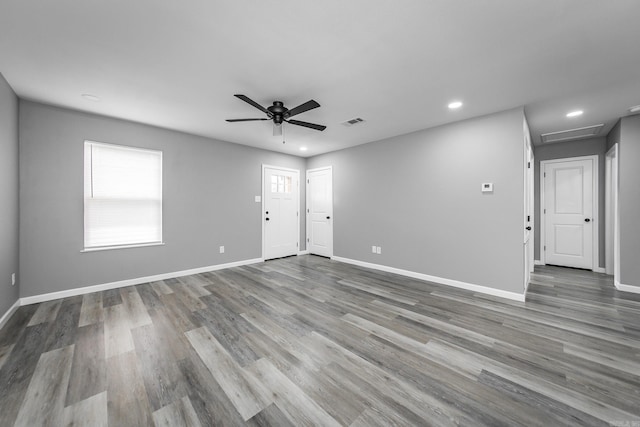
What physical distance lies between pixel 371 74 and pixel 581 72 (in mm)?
2028

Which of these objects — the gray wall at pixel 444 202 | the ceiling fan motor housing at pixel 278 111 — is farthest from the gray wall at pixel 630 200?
the ceiling fan motor housing at pixel 278 111

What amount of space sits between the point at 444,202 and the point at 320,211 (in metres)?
2.89

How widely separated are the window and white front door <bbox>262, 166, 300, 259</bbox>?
2.06 m

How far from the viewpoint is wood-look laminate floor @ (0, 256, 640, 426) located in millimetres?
1430

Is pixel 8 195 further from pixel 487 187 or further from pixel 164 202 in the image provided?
pixel 487 187

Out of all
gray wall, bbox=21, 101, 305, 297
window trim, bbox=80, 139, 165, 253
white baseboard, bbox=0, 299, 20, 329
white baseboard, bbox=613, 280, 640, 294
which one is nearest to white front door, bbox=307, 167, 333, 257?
gray wall, bbox=21, 101, 305, 297

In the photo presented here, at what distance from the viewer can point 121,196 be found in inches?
146

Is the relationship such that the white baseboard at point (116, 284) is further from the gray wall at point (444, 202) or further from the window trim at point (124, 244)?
the gray wall at point (444, 202)

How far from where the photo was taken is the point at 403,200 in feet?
14.4

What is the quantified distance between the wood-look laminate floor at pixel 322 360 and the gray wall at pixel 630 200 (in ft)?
1.42

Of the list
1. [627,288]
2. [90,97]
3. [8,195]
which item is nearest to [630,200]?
[627,288]

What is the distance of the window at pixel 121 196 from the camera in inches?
136

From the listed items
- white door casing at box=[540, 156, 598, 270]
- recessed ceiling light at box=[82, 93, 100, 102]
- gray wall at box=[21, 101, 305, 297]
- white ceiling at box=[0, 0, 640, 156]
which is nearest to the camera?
white ceiling at box=[0, 0, 640, 156]

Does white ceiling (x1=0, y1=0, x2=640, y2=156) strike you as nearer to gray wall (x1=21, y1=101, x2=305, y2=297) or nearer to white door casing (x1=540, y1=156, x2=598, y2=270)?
gray wall (x1=21, y1=101, x2=305, y2=297)
